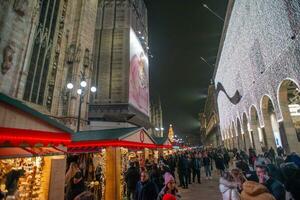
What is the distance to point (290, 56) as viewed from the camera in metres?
11.4

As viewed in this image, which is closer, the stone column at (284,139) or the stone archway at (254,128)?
the stone column at (284,139)

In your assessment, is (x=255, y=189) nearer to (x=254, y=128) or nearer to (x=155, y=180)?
(x=155, y=180)

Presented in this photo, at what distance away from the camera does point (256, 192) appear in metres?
2.97

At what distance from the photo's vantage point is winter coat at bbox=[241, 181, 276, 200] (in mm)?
2881

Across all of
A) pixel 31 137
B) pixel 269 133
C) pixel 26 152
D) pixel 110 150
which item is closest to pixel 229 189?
pixel 31 137

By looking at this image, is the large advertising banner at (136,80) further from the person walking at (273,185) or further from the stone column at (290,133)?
the person walking at (273,185)

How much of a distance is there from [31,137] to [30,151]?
0.46 m

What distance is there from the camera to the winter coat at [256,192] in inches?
113

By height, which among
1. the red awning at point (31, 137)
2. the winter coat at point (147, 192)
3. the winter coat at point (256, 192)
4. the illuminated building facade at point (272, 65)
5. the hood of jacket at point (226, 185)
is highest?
the illuminated building facade at point (272, 65)

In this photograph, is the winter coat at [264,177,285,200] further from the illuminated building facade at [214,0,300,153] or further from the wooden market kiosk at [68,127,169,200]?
the illuminated building facade at [214,0,300,153]

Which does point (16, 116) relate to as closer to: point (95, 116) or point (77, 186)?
point (77, 186)

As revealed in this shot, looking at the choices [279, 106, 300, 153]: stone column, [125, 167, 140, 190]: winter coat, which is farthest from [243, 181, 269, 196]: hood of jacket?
[279, 106, 300, 153]: stone column

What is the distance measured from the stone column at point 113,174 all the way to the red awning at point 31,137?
3120 millimetres

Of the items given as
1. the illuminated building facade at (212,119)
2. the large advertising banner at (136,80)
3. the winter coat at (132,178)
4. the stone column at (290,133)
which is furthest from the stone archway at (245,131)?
the illuminated building facade at (212,119)
